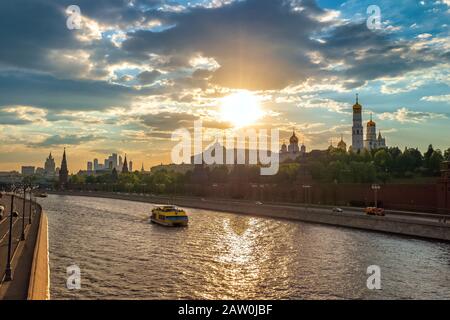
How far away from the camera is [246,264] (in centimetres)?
3016

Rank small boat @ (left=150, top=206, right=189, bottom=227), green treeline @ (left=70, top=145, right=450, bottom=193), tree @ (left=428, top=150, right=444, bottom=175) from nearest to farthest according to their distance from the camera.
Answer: small boat @ (left=150, top=206, right=189, bottom=227)
green treeline @ (left=70, top=145, right=450, bottom=193)
tree @ (left=428, top=150, right=444, bottom=175)

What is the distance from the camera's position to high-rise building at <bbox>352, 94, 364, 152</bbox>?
17375 cm

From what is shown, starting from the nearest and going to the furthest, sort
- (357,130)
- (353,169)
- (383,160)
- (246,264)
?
(246,264), (353,169), (383,160), (357,130)

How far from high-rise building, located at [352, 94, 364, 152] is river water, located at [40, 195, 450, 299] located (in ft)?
432

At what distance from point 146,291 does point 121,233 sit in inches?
1052

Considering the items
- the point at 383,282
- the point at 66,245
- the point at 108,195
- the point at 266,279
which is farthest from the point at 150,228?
the point at 108,195

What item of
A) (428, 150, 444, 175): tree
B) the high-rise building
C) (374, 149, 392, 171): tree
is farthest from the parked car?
the high-rise building

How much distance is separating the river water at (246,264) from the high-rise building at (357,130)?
432ft

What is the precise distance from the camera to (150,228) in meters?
55.7

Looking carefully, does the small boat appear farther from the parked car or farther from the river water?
the parked car

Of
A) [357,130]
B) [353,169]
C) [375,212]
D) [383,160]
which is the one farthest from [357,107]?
[375,212]

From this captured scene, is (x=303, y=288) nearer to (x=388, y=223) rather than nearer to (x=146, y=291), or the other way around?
(x=146, y=291)

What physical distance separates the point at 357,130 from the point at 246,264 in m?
153

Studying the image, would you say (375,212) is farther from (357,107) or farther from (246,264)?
(357,107)
